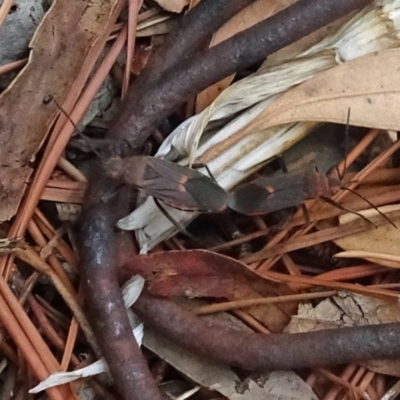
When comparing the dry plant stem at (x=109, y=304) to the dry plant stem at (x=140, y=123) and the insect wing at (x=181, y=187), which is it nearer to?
the dry plant stem at (x=140, y=123)

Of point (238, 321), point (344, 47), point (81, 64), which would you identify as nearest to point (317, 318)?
point (238, 321)

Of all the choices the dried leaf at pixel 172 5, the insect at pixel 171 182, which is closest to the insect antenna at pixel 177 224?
the insect at pixel 171 182

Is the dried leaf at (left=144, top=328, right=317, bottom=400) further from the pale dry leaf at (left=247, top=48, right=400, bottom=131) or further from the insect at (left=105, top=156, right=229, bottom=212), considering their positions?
the pale dry leaf at (left=247, top=48, right=400, bottom=131)

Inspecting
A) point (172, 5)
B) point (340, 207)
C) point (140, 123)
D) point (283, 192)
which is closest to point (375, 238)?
point (340, 207)

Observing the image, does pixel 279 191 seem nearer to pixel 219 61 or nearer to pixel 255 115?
pixel 255 115

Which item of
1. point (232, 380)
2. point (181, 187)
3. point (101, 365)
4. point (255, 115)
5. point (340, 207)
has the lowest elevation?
point (232, 380)

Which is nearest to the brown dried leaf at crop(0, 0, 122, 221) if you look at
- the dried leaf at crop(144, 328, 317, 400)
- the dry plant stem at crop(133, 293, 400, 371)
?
the dry plant stem at crop(133, 293, 400, 371)
